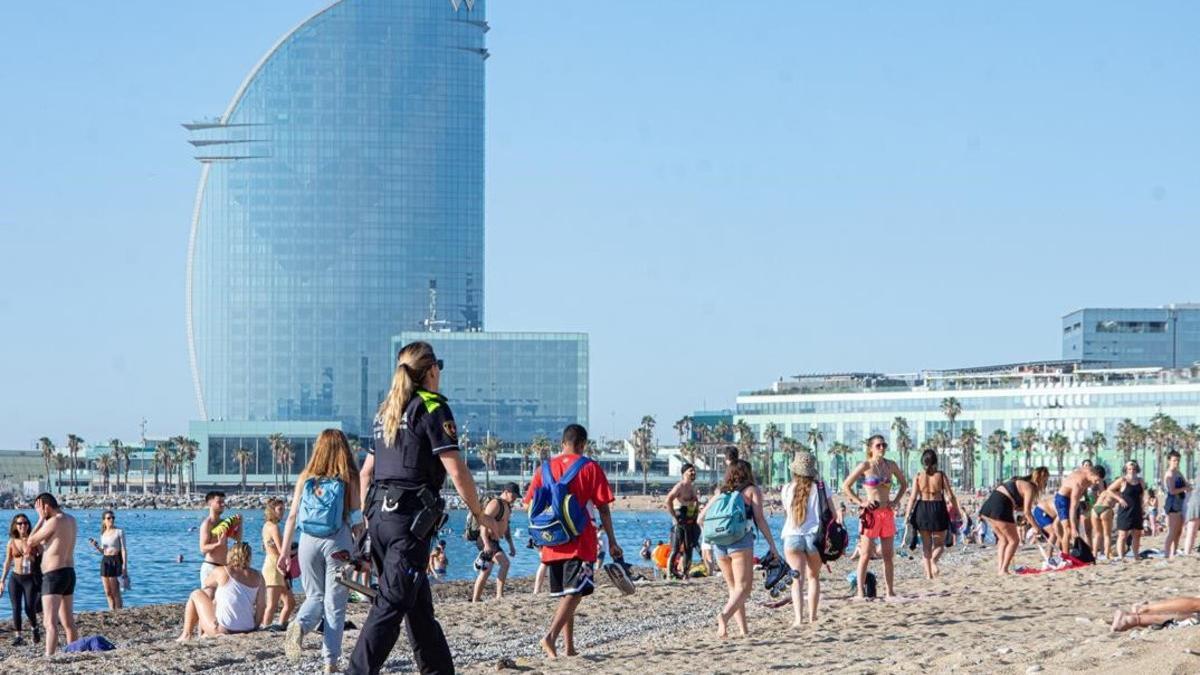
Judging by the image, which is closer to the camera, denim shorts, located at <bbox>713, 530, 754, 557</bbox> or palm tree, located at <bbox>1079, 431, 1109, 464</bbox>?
denim shorts, located at <bbox>713, 530, 754, 557</bbox>

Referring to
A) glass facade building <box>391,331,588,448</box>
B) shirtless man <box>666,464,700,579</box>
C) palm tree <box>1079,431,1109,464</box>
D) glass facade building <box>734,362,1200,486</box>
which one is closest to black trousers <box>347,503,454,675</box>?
shirtless man <box>666,464,700,579</box>

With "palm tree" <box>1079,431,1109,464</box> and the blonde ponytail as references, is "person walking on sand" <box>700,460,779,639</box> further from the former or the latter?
"palm tree" <box>1079,431,1109,464</box>

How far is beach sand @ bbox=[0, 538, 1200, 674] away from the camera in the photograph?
10.2 metres

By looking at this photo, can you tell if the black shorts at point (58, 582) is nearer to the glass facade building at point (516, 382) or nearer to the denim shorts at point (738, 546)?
the denim shorts at point (738, 546)

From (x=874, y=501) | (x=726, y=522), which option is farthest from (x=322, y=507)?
(x=874, y=501)

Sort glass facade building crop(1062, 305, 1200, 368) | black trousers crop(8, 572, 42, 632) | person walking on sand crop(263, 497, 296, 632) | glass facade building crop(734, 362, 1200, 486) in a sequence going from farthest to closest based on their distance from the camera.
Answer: glass facade building crop(1062, 305, 1200, 368)
glass facade building crop(734, 362, 1200, 486)
black trousers crop(8, 572, 42, 632)
person walking on sand crop(263, 497, 296, 632)

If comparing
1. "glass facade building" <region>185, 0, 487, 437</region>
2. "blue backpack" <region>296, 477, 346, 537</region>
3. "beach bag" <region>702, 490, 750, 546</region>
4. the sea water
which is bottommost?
the sea water

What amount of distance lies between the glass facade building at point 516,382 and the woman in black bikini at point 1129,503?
158 m

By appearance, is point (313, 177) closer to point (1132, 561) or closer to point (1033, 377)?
point (1033, 377)

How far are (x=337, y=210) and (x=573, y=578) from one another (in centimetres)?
18678

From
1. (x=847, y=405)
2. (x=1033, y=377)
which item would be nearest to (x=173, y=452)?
(x=847, y=405)

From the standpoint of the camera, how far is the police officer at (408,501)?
9078 mm

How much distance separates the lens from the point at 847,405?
138m

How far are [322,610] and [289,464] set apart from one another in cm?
16539
